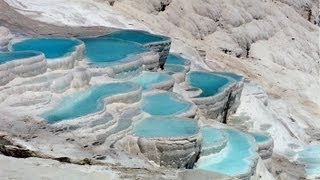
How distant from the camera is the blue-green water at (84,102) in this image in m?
9.18

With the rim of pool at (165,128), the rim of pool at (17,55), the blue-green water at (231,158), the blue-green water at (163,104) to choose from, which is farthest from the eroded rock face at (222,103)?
the rim of pool at (17,55)

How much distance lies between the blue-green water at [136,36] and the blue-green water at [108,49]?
71 cm

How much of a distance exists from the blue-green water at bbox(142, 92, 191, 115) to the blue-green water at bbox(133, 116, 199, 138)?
416mm

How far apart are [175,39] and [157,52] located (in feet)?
15.3

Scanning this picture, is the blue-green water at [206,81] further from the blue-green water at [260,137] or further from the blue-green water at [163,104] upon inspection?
the blue-green water at [163,104]

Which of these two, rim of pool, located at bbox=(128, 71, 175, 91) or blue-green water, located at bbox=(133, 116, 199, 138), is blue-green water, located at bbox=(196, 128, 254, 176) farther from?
rim of pool, located at bbox=(128, 71, 175, 91)

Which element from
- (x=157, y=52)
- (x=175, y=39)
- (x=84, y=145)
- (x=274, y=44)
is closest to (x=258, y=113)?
(x=157, y=52)

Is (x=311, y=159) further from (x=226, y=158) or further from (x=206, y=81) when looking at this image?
(x=226, y=158)

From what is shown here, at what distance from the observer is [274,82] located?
19984mm

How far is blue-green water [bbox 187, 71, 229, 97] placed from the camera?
13588mm

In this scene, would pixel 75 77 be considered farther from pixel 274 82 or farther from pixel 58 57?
pixel 274 82

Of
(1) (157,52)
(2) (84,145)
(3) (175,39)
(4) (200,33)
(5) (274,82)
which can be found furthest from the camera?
(4) (200,33)

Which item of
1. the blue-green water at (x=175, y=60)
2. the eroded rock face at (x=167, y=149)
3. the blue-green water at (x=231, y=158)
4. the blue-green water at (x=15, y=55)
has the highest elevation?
the blue-green water at (x=15, y=55)

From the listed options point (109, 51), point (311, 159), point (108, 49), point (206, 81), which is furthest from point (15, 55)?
point (311, 159)
